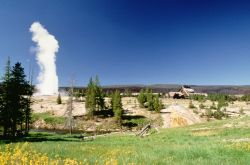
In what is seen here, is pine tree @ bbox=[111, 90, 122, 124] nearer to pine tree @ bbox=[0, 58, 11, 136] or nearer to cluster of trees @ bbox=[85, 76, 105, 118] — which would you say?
cluster of trees @ bbox=[85, 76, 105, 118]

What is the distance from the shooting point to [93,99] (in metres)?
106

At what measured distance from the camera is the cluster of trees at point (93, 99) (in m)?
106

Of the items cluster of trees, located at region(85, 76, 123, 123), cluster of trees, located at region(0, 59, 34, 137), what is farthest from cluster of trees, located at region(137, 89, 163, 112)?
cluster of trees, located at region(0, 59, 34, 137)

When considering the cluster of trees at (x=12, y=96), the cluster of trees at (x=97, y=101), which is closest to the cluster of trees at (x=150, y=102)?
the cluster of trees at (x=97, y=101)

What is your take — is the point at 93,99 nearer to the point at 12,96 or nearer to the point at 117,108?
the point at 117,108

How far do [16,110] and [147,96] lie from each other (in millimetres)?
73748

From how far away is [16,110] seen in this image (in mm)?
51375

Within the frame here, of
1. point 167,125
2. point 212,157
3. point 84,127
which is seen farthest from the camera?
point 84,127

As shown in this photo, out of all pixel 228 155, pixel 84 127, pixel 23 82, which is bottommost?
pixel 84 127

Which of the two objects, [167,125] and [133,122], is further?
[133,122]

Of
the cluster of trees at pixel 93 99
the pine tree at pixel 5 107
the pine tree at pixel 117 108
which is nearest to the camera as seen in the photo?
the pine tree at pixel 5 107

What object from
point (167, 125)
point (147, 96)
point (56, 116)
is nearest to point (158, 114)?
point (147, 96)

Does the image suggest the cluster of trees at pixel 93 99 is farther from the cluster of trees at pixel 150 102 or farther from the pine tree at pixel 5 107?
the pine tree at pixel 5 107

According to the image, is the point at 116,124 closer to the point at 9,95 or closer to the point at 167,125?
the point at 167,125
